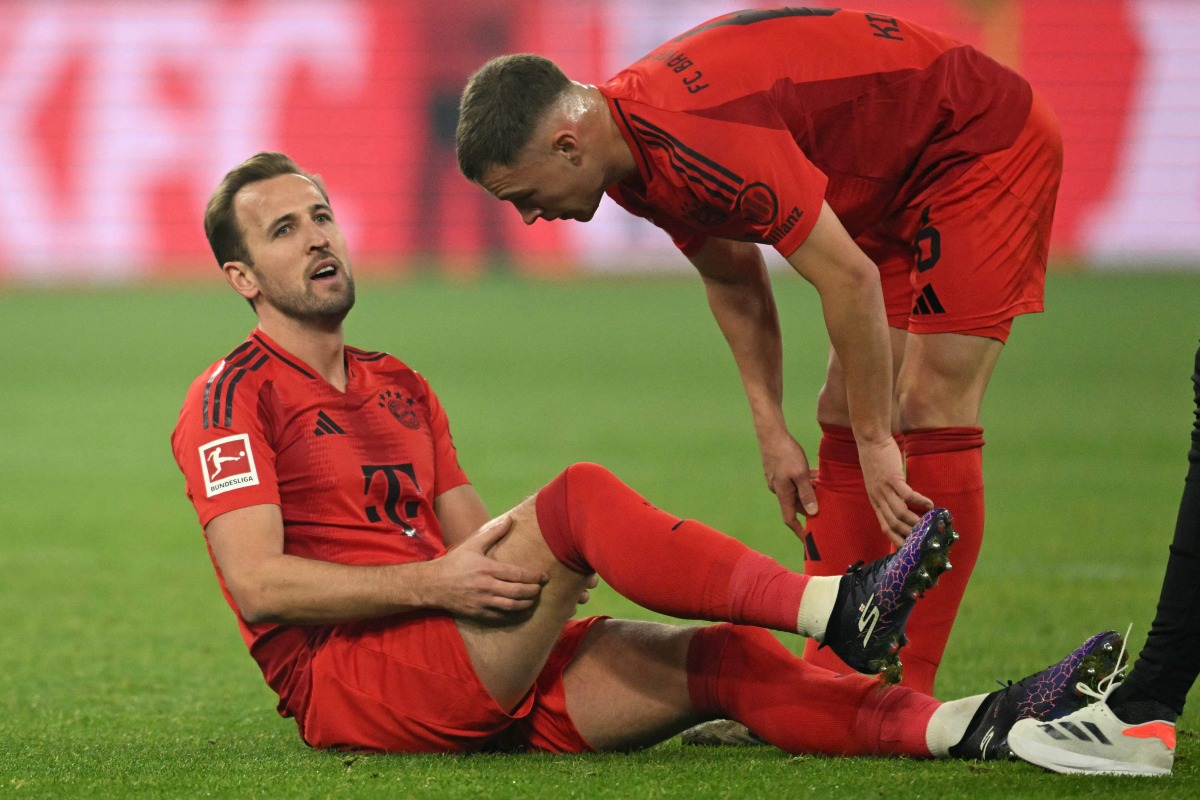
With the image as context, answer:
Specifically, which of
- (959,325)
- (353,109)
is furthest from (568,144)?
(353,109)

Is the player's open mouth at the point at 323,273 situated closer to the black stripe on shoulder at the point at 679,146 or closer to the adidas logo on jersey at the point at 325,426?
the adidas logo on jersey at the point at 325,426

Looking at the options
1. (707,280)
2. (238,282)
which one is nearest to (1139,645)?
(707,280)

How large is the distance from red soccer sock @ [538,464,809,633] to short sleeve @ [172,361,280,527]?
651 millimetres

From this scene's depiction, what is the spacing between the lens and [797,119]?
334 cm

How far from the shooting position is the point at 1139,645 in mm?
4504

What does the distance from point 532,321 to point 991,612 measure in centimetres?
1012

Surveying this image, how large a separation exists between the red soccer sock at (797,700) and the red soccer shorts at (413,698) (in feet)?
1.09

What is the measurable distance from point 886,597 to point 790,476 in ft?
3.33

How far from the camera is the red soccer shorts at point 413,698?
3123mm

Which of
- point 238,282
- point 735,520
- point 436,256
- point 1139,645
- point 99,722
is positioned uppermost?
point 238,282

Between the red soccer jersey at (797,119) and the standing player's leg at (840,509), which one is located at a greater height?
the red soccer jersey at (797,119)

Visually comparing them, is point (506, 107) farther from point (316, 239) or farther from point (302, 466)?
point (302, 466)

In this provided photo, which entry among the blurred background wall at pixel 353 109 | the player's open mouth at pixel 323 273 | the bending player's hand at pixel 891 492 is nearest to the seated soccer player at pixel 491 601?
the player's open mouth at pixel 323 273

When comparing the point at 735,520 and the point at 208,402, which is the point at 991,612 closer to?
the point at 735,520
